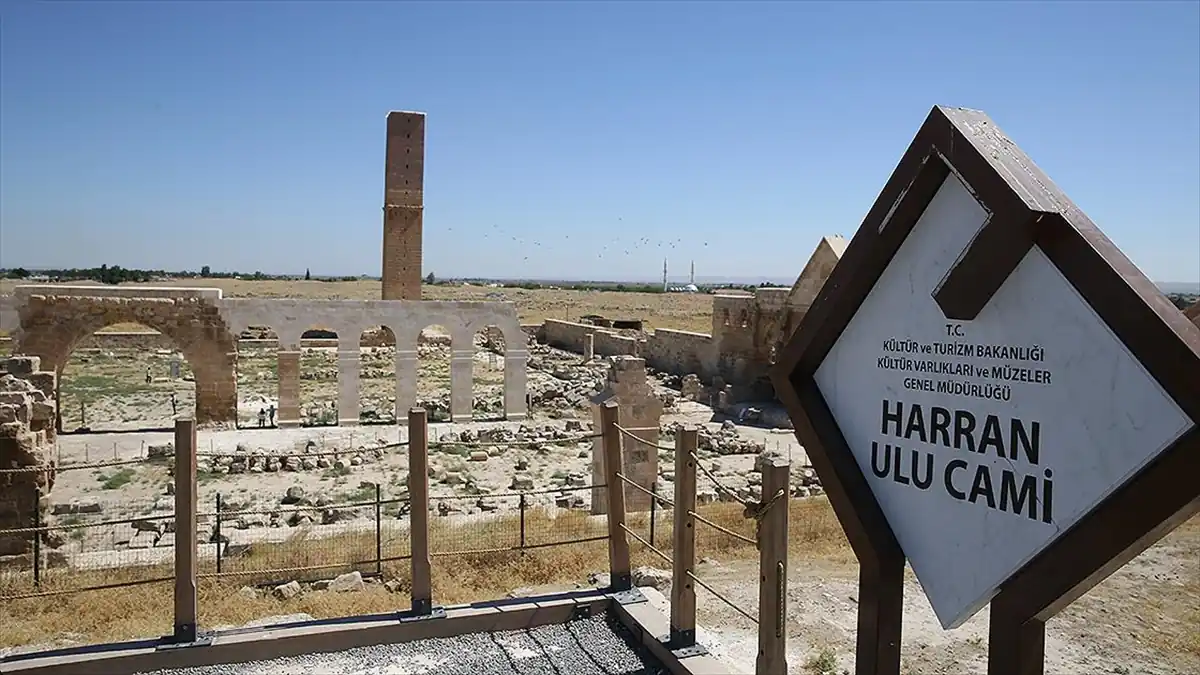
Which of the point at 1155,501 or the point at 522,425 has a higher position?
the point at 1155,501

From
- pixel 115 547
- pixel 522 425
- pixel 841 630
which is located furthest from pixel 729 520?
pixel 522 425

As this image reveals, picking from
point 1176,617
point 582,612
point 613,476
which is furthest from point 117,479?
point 1176,617

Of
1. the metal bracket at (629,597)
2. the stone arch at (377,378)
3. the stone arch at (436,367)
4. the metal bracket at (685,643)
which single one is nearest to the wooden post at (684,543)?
the metal bracket at (685,643)

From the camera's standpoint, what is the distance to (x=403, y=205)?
28359mm

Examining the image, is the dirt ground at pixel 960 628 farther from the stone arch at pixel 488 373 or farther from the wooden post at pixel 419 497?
the stone arch at pixel 488 373

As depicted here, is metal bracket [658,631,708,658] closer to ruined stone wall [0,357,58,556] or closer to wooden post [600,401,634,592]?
wooden post [600,401,634,592]

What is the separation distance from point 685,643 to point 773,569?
5.26ft

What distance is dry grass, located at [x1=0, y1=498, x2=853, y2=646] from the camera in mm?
6383

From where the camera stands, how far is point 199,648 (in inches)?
219

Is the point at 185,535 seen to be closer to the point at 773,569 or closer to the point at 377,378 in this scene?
the point at 773,569

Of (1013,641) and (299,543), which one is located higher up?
(1013,641)

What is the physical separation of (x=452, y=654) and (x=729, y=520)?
4.79 meters

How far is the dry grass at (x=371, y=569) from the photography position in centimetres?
638

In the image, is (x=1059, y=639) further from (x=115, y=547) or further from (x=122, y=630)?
(x=115, y=547)
